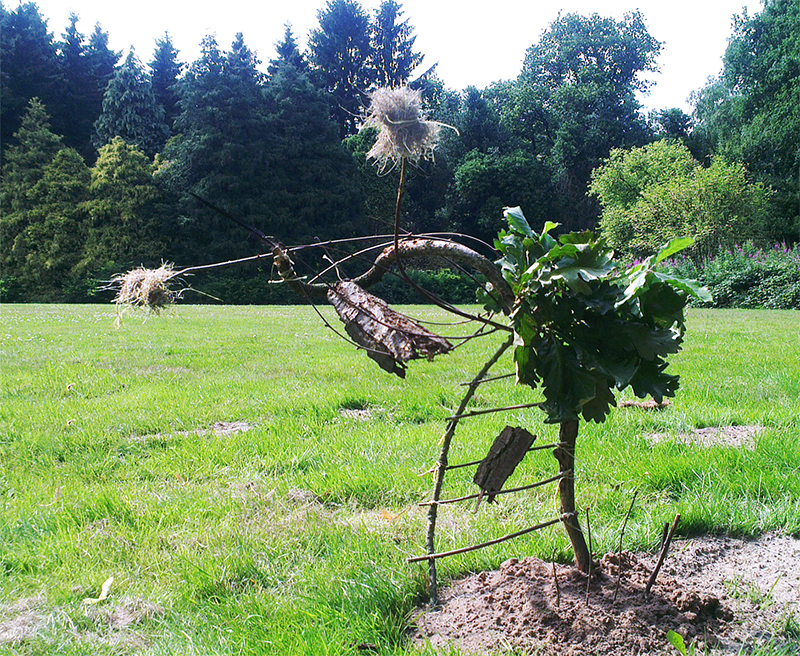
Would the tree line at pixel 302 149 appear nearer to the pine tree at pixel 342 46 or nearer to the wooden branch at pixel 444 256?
the pine tree at pixel 342 46

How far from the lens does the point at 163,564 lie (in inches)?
85.4

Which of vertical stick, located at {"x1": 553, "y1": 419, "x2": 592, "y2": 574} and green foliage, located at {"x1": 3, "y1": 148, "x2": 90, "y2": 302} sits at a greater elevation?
green foliage, located at {"x1": 3, "y1": 148, "x2": 90, "y2": 302}

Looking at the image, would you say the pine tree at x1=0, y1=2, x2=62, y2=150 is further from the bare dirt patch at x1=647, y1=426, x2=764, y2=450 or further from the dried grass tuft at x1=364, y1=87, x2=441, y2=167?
the dried grass tuft at x1=364, y1=87, x2=441, y2=167

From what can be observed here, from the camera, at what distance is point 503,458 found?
4.98 feet

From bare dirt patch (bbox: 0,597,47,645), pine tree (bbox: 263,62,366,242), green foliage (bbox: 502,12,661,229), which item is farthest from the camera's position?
green foliage (bbox: 502,12,661,229)

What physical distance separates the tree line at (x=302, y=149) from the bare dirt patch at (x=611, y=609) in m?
21.9

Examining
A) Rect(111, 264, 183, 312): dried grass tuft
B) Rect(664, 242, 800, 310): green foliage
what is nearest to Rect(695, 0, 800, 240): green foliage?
Rect(664, 242, 800, 310): green foliage

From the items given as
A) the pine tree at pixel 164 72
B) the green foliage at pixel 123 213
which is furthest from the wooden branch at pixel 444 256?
the pine tree at pixel 164 72

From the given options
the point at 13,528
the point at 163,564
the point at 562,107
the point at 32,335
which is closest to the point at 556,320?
the point at 163,564

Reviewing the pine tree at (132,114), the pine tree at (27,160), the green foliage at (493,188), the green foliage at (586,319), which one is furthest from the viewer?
the pine tree at (132,114)

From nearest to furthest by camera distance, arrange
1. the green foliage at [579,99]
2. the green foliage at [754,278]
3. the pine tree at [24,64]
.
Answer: the green foliage at [754,278], the pine tree at [24,64], the green foliage at [579,99]

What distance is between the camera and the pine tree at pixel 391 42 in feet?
95.7

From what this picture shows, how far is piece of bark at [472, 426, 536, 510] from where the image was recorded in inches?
59.2

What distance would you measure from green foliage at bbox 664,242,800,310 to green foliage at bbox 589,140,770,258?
4.57 feet
